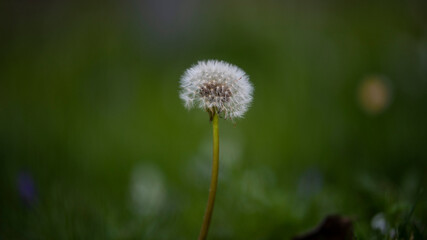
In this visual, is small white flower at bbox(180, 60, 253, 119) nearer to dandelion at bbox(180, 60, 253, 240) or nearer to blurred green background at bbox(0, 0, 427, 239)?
dandelion at bbox(180, 60, 253, 240)

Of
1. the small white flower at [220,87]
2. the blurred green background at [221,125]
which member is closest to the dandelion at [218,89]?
the small white flower at [220,87]

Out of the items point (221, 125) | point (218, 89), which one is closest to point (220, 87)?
point (218, 89)

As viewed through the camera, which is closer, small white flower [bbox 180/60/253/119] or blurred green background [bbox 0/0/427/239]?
small white flower [bbox 180/60/253/119]

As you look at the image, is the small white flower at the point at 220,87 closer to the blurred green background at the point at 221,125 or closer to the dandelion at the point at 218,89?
the dandelion at the point at 218,89

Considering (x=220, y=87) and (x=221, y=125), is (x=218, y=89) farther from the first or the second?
(x=221, y=125)

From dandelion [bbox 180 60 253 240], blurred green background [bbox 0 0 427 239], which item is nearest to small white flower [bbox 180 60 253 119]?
dandelion [bbox 180 60 253 240]
